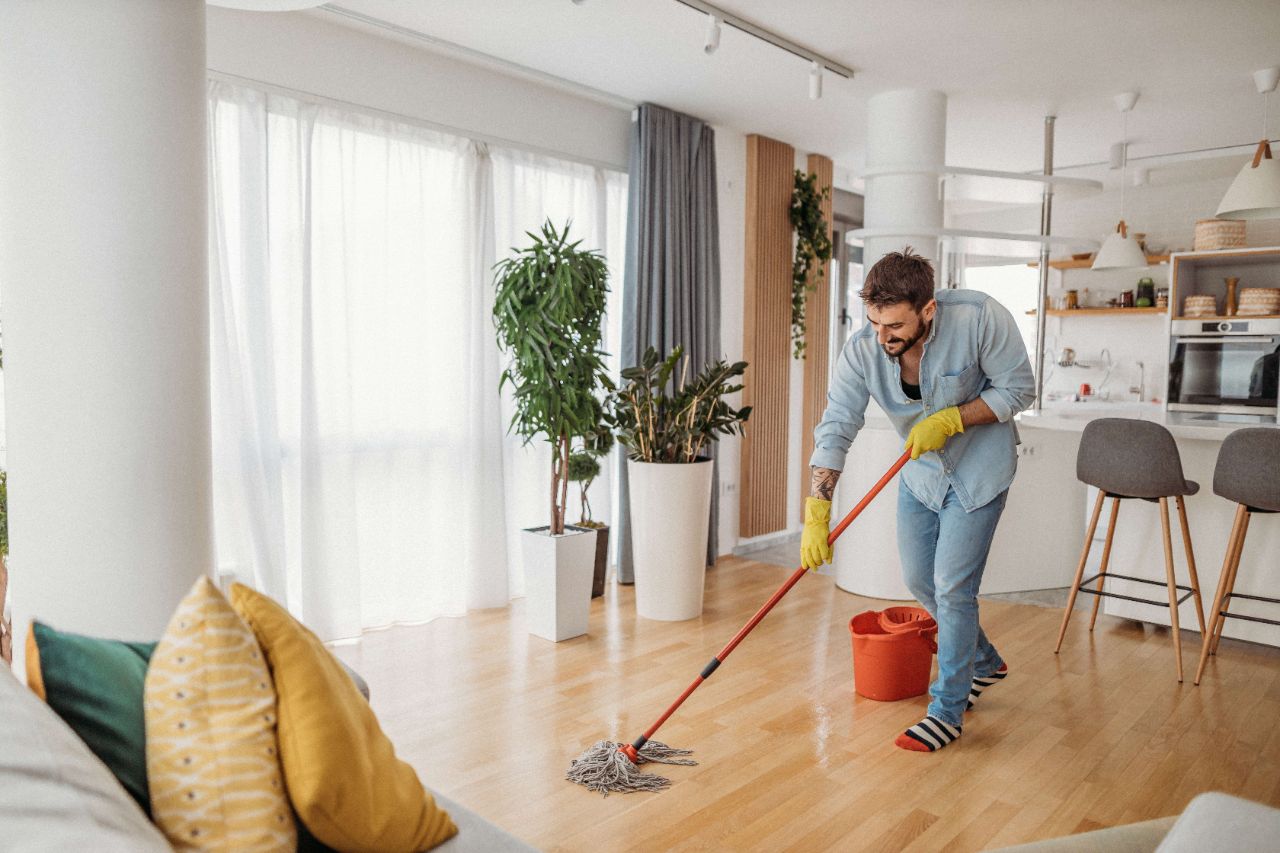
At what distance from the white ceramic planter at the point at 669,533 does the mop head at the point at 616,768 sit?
1.44 m

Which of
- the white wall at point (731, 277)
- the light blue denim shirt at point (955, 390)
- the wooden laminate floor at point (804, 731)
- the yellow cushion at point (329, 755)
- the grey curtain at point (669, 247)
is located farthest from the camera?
the white wall at point (731, 277)

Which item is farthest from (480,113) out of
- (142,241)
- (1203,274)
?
(1203,274)

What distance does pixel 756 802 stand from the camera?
244cm

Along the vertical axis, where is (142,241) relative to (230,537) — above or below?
above

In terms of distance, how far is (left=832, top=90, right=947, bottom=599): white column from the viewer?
4.52m

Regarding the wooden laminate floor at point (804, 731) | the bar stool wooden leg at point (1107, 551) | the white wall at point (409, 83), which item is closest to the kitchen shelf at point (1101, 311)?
the bar stool wooden leg at point (1107, 551)

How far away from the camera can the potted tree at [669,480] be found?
13.5 feet

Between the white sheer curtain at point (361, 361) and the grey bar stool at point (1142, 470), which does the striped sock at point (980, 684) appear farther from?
the white sheer curtain at point (361, 361)

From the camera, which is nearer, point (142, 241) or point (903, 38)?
point (142, 241)

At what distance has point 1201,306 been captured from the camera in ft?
20.3

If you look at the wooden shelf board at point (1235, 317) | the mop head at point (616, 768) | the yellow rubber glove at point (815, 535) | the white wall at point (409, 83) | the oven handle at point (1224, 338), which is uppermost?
the white wall at point (409, 83)

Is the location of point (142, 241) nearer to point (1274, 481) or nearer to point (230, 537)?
point (230, 537)

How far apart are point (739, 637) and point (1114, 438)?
175 centimetres

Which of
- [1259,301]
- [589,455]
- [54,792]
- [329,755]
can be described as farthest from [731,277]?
[54,792]
